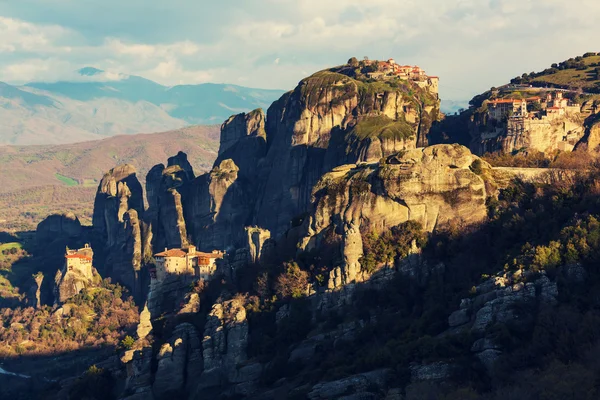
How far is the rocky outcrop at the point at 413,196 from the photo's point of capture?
6303 centimetres

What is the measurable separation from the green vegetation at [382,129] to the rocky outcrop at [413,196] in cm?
4561

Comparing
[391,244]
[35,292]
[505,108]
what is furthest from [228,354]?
[35,292]

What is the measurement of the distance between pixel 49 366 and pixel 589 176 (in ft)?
206

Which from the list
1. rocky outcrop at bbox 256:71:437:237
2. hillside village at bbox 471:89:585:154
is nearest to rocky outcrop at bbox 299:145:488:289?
hillside village at bbox 471:89:585:154

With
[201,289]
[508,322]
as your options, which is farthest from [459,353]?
[201,289]

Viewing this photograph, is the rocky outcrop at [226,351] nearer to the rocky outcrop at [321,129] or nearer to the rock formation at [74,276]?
the rocky outcrop at [321,129]

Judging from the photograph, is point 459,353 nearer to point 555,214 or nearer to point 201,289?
point 555,214

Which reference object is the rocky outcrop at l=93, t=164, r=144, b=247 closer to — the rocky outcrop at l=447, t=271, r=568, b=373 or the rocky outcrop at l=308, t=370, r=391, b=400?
the rocky outcrop at l=308, t=370, r=391, b=400

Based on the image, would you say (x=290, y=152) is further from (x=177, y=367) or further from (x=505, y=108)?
(x=177, y=367)

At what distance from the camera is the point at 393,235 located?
2472 inches

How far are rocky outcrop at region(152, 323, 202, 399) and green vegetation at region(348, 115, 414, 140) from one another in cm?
5228

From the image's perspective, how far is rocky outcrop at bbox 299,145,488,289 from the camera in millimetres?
63031

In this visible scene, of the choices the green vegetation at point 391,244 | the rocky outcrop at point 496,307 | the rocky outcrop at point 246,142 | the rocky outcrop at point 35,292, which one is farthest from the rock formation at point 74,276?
the rocky outcrop at point 496,307

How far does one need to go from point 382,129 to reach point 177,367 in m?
56.7
